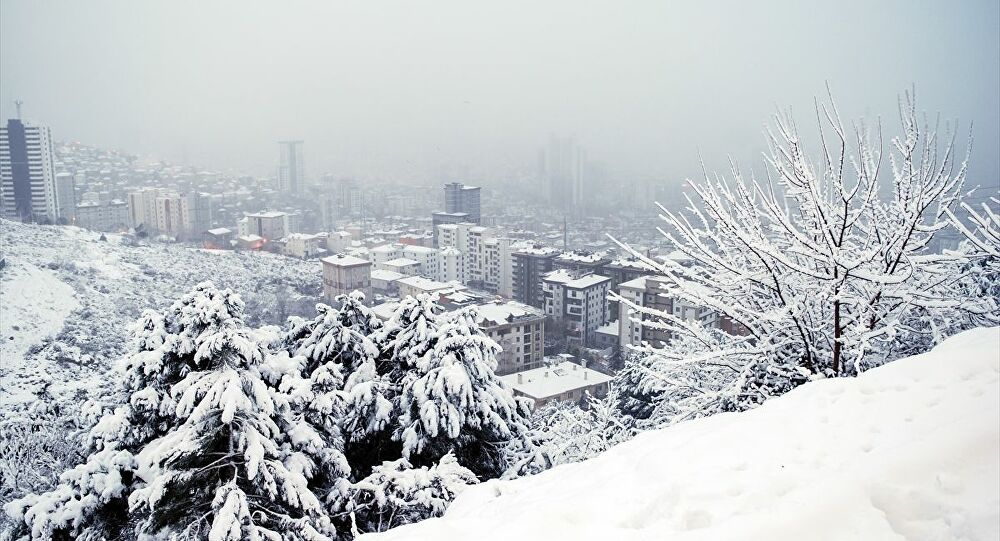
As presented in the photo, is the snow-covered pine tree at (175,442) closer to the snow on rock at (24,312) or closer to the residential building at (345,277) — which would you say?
the snow on rock at (24,312)

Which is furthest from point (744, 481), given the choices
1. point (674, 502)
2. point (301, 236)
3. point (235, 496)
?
point (301, 236)

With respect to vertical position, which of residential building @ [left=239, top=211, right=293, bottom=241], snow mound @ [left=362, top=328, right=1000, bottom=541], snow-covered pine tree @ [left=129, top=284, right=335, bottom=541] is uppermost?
snow mound @ [left=362, top=328, right=1000, bottom=541]

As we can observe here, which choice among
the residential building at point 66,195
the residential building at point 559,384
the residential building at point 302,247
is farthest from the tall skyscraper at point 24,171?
the residential building at point 559,384

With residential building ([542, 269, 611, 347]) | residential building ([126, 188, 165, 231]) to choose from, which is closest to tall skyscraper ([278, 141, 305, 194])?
residential building ([126, 188, 165, 231])

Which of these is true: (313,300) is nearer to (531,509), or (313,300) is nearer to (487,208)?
(531,509)

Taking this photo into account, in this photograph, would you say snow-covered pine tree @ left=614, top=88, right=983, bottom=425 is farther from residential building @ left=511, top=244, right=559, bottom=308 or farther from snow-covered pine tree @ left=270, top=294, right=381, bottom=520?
residential building @ left=511, top=244, right=559, bottom=308

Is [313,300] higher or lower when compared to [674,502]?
lower
